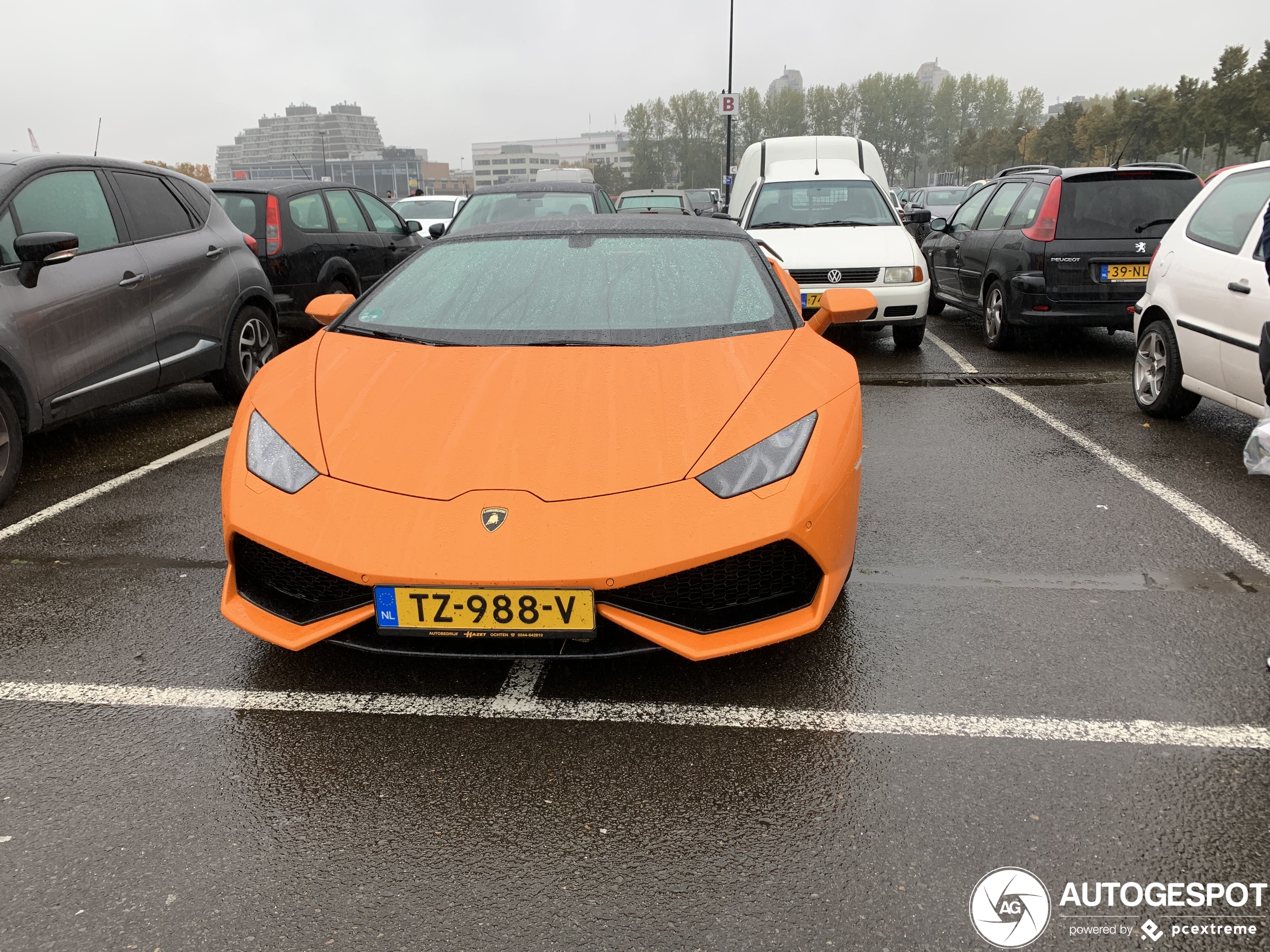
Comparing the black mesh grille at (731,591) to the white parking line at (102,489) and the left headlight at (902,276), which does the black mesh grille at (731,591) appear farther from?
the left headlight at (902,276)

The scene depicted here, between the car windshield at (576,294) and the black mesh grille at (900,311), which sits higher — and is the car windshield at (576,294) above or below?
above

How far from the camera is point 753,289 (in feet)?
12.5

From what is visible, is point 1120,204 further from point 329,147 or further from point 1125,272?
point 329,147

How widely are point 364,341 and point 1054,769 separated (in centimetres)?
263

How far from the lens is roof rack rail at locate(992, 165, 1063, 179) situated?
8.04 m

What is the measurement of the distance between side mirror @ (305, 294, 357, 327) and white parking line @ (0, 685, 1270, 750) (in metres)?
1.81

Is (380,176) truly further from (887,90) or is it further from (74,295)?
(74,295)

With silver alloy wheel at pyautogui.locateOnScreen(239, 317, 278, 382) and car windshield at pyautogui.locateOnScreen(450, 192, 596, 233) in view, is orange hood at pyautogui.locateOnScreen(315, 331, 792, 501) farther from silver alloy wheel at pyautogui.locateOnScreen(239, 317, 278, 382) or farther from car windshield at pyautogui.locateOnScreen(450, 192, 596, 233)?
car windshield at pyautogui.locateOnScreen(450, 192, 596, 233)

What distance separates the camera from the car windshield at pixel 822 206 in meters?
9.34

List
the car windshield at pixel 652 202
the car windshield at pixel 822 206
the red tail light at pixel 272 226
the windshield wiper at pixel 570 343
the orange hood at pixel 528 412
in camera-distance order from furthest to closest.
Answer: the car windshield at pixel 652 202 < the car windshield at pixel 822 206 < the red tail light at pixel 272 226 < the windshield wiper at pixel 570 343 < the orange hood at pixel 528 412

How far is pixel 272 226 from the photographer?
843cm

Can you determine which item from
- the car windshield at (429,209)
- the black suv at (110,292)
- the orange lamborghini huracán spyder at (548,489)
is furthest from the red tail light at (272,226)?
the car windshield at (429,209)

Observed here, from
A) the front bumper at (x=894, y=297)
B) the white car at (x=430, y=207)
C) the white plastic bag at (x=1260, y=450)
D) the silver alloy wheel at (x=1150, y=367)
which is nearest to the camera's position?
the white plastic bag at (x=1260, y=450)

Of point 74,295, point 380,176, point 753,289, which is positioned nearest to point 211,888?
point 753,289
